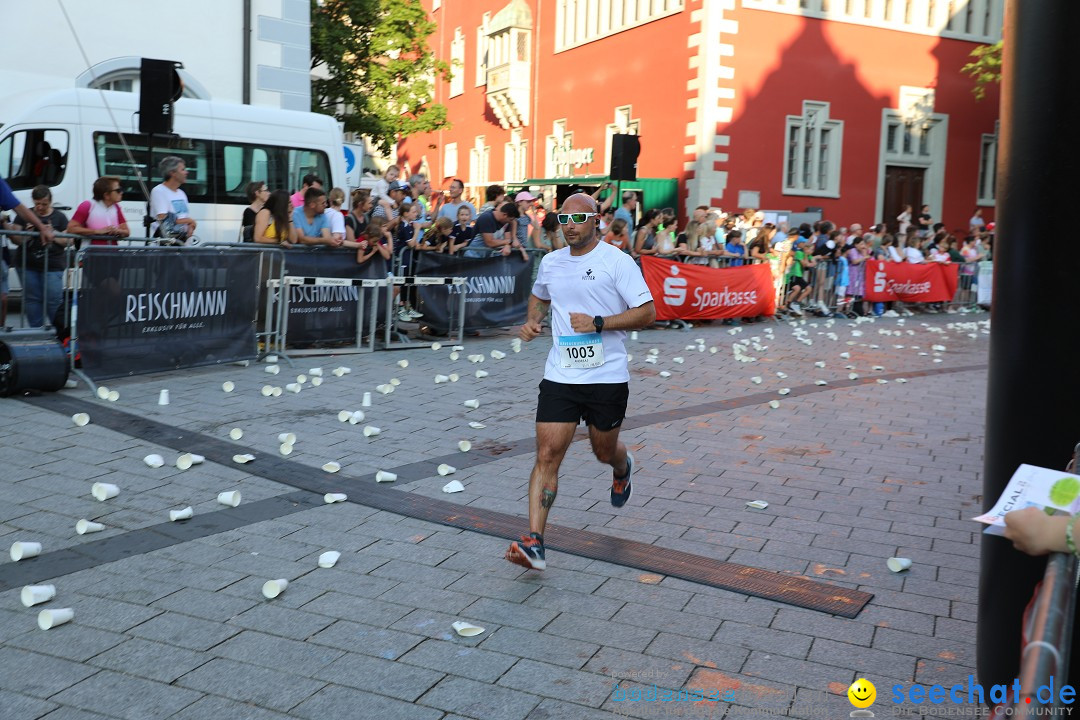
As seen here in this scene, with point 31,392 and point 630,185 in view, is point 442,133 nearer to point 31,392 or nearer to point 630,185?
point 630,185

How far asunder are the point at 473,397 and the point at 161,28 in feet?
42.1

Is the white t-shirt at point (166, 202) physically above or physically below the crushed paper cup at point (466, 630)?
above

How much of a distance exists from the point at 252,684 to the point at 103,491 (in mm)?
2572

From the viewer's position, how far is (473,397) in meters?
9.52

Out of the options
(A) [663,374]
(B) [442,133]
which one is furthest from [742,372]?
(B) [442,133]

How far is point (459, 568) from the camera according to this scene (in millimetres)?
4855

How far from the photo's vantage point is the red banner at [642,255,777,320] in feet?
53.3

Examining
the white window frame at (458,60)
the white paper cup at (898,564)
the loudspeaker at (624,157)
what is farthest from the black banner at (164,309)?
the white window frame at (458,60)

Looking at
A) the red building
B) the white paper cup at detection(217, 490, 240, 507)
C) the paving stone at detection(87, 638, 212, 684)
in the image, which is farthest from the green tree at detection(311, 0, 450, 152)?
the paving stone at detection(87, 638, 212, 684)

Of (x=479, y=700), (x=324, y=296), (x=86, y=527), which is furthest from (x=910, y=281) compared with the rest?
(x=479, y=700)

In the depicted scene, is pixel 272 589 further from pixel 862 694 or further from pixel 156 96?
pixel 156 96

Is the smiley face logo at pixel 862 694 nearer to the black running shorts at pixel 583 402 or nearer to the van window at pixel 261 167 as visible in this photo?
the black running shorts at pixel 583 402

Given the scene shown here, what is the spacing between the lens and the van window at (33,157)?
47.9ft

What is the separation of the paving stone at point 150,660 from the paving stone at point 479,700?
2.95 feet
